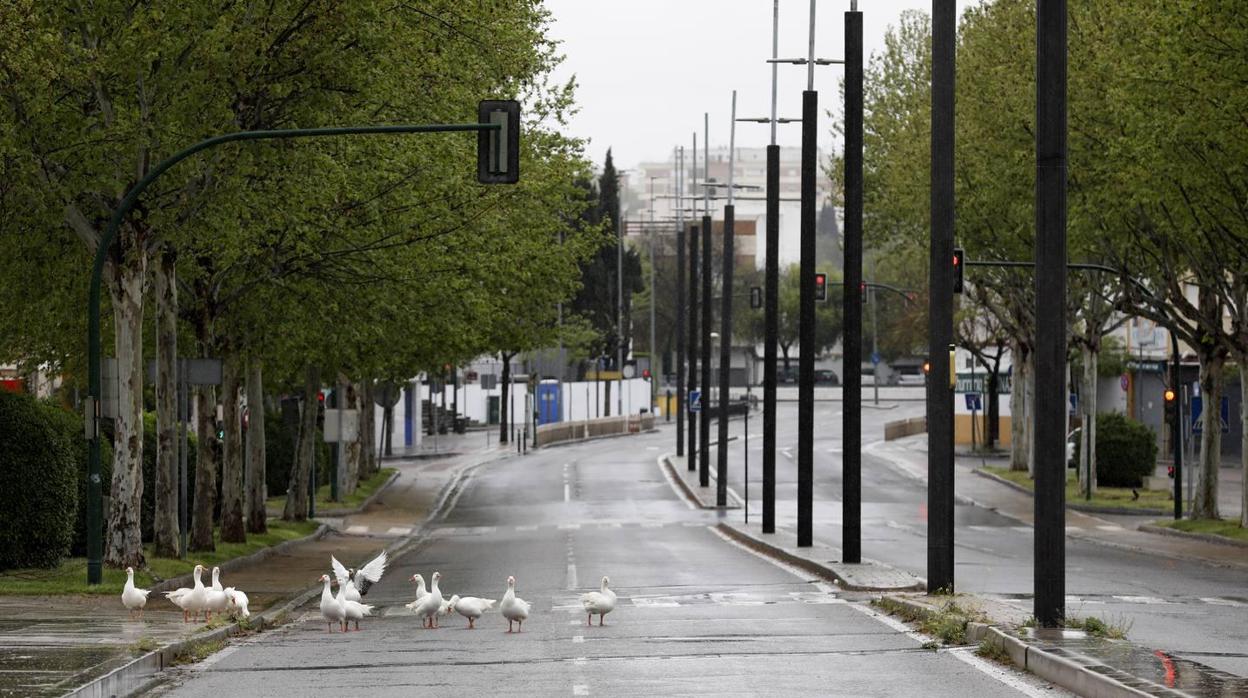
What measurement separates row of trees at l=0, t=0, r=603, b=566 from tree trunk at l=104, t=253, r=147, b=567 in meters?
0.03

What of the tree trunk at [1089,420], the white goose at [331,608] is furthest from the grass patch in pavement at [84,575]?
the tree trunk at [1089,420]

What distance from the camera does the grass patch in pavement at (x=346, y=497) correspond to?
53.9m

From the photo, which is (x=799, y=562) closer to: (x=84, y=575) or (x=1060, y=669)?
(x=84, y=575)

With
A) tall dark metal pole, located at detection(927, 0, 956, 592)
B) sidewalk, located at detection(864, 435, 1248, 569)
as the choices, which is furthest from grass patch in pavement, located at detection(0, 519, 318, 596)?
sidewalk, located at detection(864, 435, 1248, 569)

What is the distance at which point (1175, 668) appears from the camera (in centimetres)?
1338

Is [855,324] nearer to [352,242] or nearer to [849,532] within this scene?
[849,532]

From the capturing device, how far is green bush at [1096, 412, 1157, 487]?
62.3 m

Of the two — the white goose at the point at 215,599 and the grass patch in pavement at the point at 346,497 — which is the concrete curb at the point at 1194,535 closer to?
the grass patch in pavement at the point at 346,497

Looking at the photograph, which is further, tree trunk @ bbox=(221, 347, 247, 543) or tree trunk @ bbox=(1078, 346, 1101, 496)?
tree trunk @ bbox=(1078, 346, 1101, 496)

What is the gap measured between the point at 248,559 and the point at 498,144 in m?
12.6

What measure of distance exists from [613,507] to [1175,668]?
42.6 metres

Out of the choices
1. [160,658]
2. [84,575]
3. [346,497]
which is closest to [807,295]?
[84,575]

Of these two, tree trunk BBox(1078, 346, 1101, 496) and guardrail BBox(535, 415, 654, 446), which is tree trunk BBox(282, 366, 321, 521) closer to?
tree trunk BBox(1078, 346, 1101, 496)

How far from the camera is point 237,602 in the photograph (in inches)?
804
